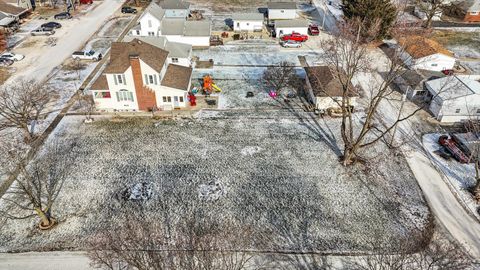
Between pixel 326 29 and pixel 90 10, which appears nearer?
pixel 326 29

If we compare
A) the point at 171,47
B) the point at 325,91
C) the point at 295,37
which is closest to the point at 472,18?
the point at 295,37

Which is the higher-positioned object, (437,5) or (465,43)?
(437,5)

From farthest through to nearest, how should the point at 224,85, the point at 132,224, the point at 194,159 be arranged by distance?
1. the point at 224,85
2. the point at 194,159
3. the point at 132,224

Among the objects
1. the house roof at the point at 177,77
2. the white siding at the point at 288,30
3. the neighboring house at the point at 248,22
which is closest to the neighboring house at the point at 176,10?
the neighboring house at the point at 248,22

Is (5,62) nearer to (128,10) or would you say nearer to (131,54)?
(131,54)

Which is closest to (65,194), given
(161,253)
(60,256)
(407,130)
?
(60,256)

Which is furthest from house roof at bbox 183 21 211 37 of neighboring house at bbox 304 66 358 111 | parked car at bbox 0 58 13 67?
parked car at bbox 0 58 13 67

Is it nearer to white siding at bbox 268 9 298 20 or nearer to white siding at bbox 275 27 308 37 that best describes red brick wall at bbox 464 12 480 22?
white siding at bbox 268 9 298 20

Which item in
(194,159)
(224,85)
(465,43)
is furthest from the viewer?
(465,43)

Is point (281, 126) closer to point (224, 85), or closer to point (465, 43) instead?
point (224, 85)
